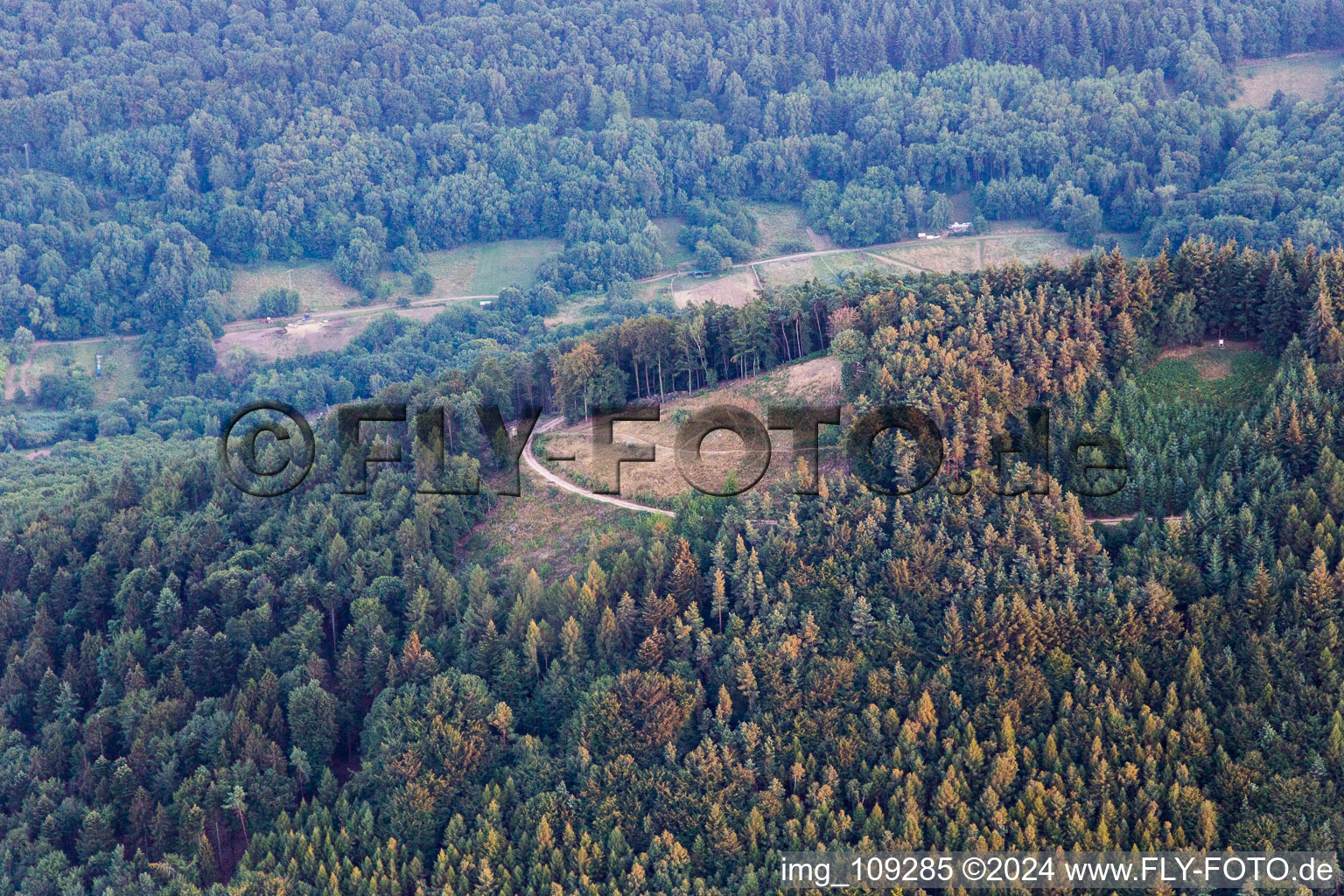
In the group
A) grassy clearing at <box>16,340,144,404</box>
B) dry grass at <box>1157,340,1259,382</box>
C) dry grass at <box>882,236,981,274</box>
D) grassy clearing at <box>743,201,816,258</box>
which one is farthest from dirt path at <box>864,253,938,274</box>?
grassy clearing at <box>16,340,144,404</box>

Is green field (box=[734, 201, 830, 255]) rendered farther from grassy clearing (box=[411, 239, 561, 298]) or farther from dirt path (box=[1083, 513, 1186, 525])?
dirt path (box=[1083, 513, 1186, 525])

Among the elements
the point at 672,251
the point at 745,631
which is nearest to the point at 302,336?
the point at 672,251

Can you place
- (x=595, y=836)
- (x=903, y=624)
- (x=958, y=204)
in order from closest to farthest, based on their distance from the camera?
(x=595, y=836) → (x=903, y=624) → (x=958, y=204)

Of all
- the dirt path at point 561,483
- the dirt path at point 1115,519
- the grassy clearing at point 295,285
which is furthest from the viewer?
the grassy clearing at point 295,285

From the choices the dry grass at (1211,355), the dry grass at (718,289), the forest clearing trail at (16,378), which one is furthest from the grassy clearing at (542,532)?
the forest clearing trail at (16,378)

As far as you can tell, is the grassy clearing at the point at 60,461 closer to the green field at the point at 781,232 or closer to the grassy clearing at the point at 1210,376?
the grassy clearing at the point at 1210,376

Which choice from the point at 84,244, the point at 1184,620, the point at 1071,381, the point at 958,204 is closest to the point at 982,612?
the point at 1184,620

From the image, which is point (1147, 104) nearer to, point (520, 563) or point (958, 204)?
point (958, 204)
